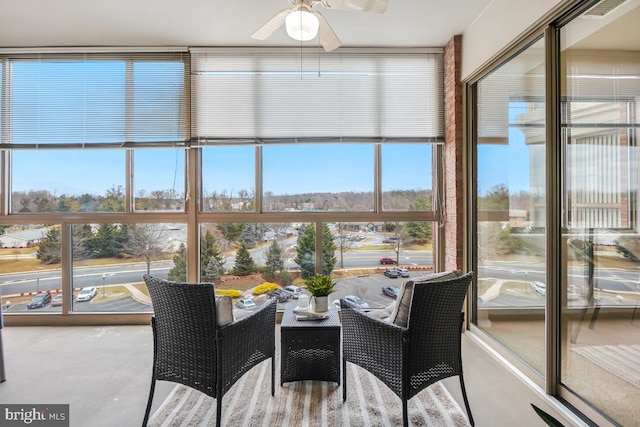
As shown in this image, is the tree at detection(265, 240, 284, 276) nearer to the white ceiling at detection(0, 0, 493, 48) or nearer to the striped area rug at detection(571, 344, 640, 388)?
the white ceiling at detection(0, 0, 493, 48)

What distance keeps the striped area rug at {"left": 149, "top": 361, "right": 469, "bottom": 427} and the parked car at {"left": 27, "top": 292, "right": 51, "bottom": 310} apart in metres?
2.37

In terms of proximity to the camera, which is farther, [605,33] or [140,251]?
[140,251]

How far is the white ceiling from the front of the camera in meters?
2.75

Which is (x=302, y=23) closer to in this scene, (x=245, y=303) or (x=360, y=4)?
(x=360, y=4)

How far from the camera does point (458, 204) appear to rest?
3291 millimetres

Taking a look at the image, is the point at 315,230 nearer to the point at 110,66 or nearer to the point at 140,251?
the point at 140,251

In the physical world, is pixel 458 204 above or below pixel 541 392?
above

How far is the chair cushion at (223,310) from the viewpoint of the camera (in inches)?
69.8

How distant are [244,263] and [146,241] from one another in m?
1.09

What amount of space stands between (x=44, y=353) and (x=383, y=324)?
2.98 metres

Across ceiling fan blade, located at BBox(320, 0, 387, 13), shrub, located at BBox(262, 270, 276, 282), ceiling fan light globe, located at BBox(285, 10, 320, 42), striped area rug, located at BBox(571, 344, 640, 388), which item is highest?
ceiling fan blade, located at BBox(320, 0, 387, 13)

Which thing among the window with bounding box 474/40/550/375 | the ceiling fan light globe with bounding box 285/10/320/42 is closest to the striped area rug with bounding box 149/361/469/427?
the window with bounding box 474/40/550/375

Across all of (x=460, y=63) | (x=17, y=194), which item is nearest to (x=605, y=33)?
(x=460, y=63)

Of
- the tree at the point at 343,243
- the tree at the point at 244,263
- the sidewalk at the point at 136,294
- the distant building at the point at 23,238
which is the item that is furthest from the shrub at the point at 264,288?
the distant building at the point at 23,238
